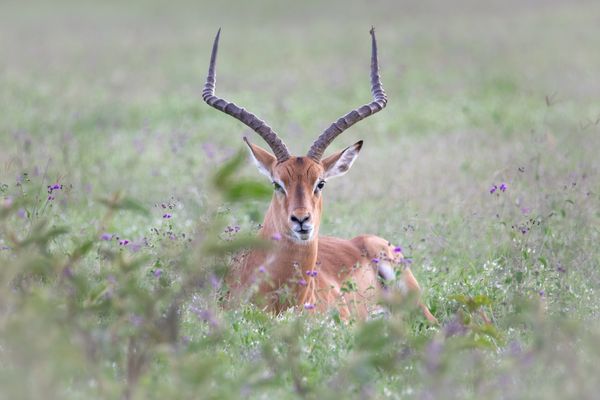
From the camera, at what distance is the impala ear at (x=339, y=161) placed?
8.70m

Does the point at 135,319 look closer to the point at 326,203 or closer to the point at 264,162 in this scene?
the point at 264,162

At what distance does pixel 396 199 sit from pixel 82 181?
359 cm

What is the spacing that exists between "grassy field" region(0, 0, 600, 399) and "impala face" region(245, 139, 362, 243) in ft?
1.27

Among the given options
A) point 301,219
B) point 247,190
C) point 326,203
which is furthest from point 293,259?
point 326,203

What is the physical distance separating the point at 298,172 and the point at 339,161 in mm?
610

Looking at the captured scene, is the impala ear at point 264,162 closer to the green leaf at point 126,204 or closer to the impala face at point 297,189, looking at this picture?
the impala face at point 297,189

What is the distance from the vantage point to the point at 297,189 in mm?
8062

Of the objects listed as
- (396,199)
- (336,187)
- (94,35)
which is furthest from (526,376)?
(94,35)

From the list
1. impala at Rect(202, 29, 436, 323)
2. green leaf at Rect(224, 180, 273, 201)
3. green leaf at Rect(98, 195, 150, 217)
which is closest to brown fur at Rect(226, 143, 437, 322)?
impala at Rect(202, 29, 436, 323)

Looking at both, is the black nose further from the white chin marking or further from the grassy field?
the grassy field

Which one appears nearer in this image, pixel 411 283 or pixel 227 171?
pixel 227 171

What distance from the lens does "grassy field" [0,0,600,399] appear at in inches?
205

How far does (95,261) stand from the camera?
8.44 metres

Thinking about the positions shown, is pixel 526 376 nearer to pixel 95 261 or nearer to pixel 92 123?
pixel 95 261
